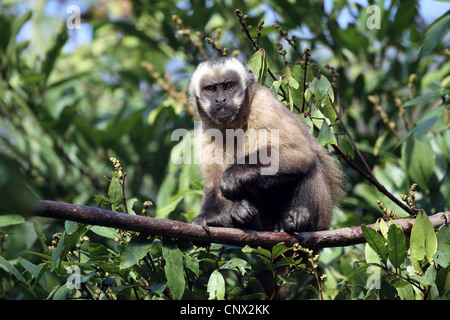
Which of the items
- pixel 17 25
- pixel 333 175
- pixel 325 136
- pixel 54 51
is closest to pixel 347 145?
pixel 325 136

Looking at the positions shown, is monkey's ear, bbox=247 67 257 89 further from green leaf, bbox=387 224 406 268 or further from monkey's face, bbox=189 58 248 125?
green leaf, bbox=387 224 406 268

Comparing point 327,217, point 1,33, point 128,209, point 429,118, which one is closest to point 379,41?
point 429,118

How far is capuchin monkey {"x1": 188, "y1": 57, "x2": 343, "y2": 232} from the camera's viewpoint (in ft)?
13.5

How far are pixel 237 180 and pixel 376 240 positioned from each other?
1.34 metres

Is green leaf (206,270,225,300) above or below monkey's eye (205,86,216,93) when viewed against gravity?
below

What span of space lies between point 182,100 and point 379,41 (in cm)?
271

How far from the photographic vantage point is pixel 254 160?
4.18 meters

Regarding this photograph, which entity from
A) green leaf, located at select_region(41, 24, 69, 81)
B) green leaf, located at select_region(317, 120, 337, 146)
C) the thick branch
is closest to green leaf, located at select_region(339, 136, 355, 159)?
green leaf, located at select_region(317, 120, 337, 146)

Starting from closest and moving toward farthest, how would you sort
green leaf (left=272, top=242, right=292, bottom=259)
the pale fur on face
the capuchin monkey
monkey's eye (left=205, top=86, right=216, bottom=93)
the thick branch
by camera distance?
1. the thick branch
2. green leaf (left=272, top=242, right=292, bottom=259)
3. the capuchin monkey
4. the pale fur on face
5. monkey's eye (left=205, top=86, right=216, bottom=93)

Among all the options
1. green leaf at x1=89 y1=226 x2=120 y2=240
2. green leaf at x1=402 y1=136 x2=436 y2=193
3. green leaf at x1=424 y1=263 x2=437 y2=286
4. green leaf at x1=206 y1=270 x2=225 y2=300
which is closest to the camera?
green leaf at x1=424 y1=263 x2=437 y2=286

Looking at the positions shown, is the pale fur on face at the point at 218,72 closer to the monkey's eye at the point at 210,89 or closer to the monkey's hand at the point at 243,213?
the monkey's eye at the point at 210,89

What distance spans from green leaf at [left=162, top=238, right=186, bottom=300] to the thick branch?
4.8 inches

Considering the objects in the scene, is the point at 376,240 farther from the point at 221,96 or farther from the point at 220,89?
the point at 220,89

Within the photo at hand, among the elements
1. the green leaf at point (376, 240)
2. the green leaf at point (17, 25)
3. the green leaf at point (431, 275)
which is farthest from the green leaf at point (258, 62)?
the green leaf at point (17, 25)
